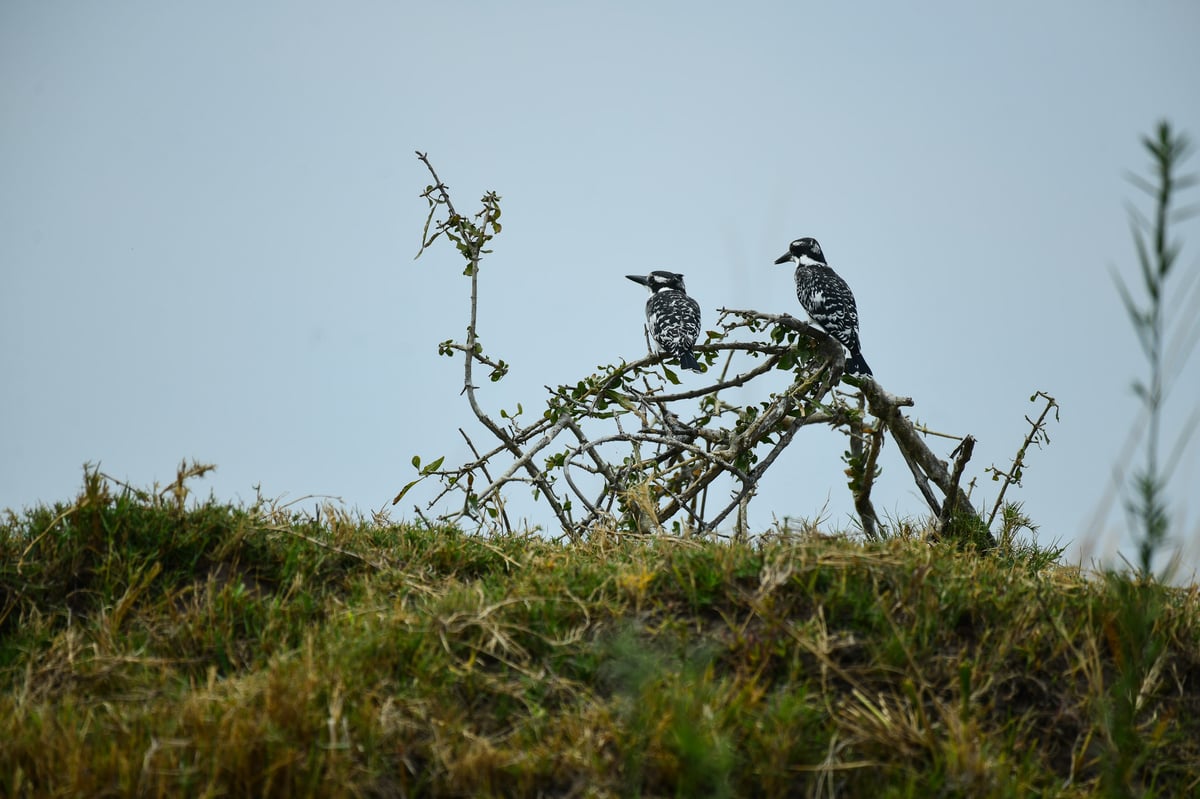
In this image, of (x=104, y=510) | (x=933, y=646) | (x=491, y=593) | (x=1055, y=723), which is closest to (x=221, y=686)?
(x=491, y=593)

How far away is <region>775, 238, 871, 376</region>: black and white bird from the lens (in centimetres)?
732

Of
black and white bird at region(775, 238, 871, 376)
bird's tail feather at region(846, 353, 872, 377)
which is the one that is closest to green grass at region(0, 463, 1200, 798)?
bird's tail feather at region(846, 353, 872, 377)

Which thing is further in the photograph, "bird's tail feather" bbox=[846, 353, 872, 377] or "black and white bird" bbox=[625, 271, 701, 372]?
"black and white bird" bbox=[625, 271, 701, 372]

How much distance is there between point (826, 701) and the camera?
3.41 metres

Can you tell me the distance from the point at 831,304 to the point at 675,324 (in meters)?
1.19

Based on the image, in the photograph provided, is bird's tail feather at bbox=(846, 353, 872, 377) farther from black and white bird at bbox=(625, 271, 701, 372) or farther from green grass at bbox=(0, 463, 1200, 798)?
green grass at bbox=(0, 463, 1200, 798)

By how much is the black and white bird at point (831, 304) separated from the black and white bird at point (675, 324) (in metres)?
0.91

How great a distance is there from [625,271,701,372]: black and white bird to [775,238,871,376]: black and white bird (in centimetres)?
91

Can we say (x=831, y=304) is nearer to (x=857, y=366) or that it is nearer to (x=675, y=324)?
(x=857, y=366)

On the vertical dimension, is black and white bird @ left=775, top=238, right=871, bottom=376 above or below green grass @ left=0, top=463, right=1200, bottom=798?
above

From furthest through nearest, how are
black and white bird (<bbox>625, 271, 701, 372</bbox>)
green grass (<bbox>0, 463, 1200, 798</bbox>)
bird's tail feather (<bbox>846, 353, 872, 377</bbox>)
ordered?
black and white bird (<bbox>625, 271, 701, 372</bbox>) → bird's tail feather (<bbox>846, 353, 872, 377</bbox>) → green grass (<bbox>0, 463, 1200, 798</bbox>)

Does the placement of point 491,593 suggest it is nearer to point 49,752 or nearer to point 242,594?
point 242,594

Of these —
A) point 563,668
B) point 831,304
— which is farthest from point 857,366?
point 563,668

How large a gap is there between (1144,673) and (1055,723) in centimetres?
52
